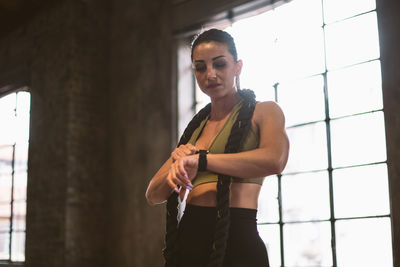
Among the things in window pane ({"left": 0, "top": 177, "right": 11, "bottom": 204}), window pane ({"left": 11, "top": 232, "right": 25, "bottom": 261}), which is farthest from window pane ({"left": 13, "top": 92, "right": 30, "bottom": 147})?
window pane ({"left": 11, "top": 232, "right": 25, "bottom": 261})

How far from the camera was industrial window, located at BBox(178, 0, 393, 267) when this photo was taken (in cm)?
377

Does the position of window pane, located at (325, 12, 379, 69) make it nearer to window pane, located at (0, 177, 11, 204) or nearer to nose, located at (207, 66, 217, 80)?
nose, located at (207, 66, 217, 80)

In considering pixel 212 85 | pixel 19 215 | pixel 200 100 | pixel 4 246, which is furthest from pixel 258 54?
pixel 4 246

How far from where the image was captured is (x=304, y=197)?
4.12 m

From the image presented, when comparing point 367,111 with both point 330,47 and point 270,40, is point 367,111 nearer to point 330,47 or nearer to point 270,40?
point 330,47

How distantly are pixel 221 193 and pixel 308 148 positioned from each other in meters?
2.65

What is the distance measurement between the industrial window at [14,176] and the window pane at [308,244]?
12.5 ft

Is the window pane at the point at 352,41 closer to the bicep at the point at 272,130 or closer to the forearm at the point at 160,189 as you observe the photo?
the bicep at the point at 272,130

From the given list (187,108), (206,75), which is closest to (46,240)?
(187,108)

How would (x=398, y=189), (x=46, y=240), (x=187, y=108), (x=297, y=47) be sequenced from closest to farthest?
(x=398, y=189), (x=297, y=47), (x=187, y=108), (x=46, y=240)

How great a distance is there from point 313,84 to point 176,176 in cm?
284

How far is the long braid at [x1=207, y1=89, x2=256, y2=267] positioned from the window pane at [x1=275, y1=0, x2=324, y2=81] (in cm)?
260

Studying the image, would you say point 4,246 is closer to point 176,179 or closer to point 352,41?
point 352,41

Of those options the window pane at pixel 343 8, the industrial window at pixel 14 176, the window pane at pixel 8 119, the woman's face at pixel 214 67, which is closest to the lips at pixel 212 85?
the woman's face at pixel 214 67
